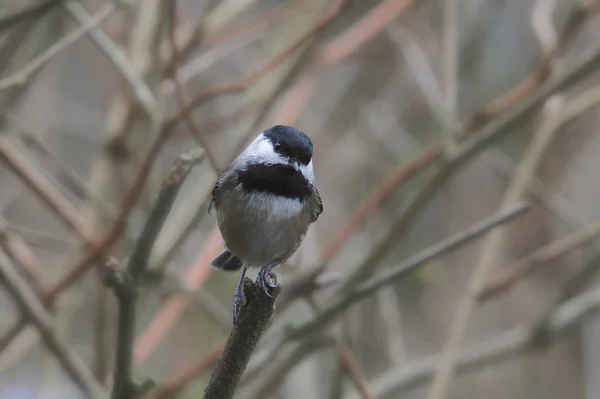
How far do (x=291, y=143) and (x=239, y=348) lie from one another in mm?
301

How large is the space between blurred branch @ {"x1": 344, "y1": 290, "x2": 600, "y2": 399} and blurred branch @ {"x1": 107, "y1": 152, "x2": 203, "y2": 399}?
0.73 m

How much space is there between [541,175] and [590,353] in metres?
0.60

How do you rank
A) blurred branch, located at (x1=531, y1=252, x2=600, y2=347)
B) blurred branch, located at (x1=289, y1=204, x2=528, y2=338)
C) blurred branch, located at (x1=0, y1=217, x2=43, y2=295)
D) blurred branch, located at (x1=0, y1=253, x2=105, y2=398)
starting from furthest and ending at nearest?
blurred branch, located at (x1=531, y1=252, x2=600, y2=347) → blurred branch, located at (x1=0, y1=217, x2=43, y2=295) → blurred branch, located at (x1=0, y1=253, x2=105, y2=398) → blurred branch, located at (x1=289, y1=204, x2=528, y2=338)

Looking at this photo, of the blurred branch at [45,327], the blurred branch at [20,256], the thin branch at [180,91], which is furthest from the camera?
the blurred branch at [20,256]

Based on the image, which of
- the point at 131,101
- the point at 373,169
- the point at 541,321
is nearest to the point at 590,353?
the point at 541,321

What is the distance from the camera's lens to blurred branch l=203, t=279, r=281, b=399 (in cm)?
70

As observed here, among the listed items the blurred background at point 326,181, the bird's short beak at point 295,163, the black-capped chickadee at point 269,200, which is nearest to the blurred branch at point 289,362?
the blurred background at point 326,181

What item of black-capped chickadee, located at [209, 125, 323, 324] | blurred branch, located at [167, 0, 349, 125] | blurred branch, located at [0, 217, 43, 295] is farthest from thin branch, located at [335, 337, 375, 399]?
Result: blurred branch, located at [0, 217, 43, 295]

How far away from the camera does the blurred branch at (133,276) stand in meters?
0.67

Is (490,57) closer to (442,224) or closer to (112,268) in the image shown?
(442,224)

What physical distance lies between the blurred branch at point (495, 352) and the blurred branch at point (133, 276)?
73cm

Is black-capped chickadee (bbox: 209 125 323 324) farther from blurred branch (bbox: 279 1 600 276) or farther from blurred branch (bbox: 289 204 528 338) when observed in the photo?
blurred branch (bbox: 279 1 600 276)

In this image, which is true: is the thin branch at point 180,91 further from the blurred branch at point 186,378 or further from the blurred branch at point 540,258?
the blurred branch at point 540,258

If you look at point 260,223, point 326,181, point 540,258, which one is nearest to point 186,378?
point 260,223
